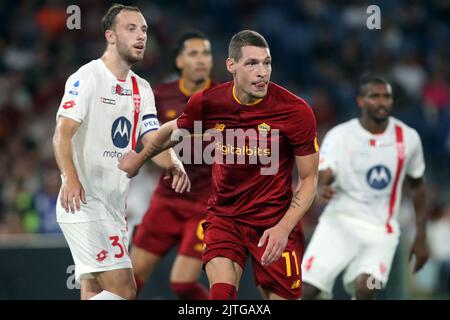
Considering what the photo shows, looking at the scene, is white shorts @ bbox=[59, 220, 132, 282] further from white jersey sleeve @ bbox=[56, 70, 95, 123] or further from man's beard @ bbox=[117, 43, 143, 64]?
man's beard @ bbox=[117, 43, 143, 64]

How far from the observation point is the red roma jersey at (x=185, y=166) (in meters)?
8.98

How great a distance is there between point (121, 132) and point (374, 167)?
2.64m

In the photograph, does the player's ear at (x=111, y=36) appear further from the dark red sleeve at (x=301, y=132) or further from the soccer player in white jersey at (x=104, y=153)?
the dark red sleeve at (x=301, y=132)

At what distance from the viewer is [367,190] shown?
28.9 ft

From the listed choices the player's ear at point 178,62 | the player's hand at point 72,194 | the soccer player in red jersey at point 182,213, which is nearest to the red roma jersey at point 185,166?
the soccer player in red jersey at point 182,213

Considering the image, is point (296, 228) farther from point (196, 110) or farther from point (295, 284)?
point (196, 110)

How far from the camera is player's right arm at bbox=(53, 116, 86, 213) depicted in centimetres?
659

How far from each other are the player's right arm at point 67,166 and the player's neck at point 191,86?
2342mm

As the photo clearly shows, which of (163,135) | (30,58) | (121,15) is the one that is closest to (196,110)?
(163,135)

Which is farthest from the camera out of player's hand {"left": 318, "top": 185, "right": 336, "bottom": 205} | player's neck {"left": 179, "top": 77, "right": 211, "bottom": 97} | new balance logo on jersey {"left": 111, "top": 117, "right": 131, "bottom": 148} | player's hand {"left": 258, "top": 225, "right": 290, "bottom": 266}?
player's neck {"left": 179, "top": 77, "right": 211, "bottom": 97}

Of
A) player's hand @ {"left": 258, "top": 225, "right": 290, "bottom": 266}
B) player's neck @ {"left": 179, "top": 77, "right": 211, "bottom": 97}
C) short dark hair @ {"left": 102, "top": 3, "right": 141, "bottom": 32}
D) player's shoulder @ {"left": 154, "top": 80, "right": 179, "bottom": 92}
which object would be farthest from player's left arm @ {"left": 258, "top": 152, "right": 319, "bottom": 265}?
player's shoulder @ {"left": 154, "top": 80, "right": 179, "bottom": 92}

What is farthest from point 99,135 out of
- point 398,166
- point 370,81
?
point 398,166

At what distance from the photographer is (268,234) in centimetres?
659

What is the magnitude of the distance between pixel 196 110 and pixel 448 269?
25.5 ft
